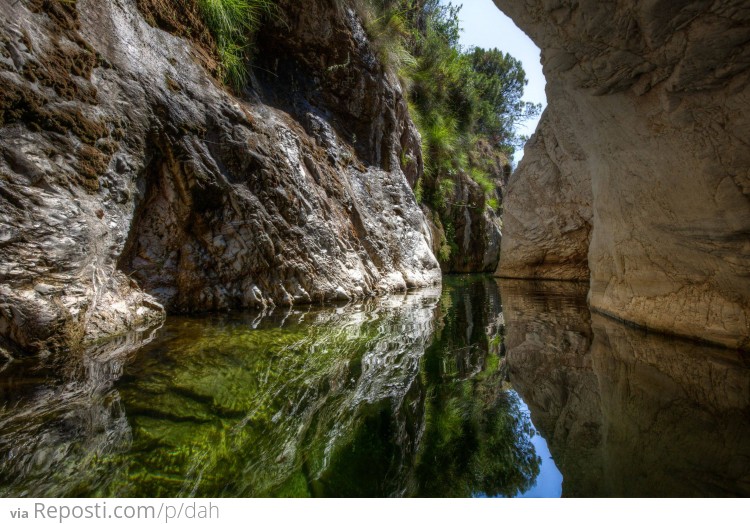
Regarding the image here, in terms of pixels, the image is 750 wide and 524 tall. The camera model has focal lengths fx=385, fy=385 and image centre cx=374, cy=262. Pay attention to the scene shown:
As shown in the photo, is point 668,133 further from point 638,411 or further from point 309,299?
point 309,299

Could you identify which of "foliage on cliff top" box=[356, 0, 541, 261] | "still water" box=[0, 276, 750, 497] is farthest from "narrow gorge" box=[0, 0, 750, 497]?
"foliage on cliff top" box=[356, 0, 541, 261]

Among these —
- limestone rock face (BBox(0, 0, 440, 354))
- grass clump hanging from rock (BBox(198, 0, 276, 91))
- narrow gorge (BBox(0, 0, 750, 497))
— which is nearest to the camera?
narrow gorge (BBox(0, 0, 750, 497))

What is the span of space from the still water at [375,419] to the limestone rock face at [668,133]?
387mm

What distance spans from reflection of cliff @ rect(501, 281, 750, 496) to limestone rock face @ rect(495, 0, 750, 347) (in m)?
0.36

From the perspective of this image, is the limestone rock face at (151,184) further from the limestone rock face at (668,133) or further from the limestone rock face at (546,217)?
the limestone rock face at (546,217)

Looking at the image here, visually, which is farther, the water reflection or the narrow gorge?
the narrow gorge

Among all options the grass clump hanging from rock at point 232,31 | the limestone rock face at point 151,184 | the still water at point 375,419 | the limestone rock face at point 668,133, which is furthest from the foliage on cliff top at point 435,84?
the still water at point 375,419

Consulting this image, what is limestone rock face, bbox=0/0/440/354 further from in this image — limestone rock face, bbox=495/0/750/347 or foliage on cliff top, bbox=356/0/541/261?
limestone rock face, bbox=495/0/750/347

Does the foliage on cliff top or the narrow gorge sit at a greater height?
the foliage on cliff top

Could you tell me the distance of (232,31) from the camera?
4848mm

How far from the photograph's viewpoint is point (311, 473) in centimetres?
107

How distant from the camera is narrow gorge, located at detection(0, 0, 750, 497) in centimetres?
113

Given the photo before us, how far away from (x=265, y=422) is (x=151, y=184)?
2.71 m

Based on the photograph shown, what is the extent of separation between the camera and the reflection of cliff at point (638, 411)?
1.00 meters
